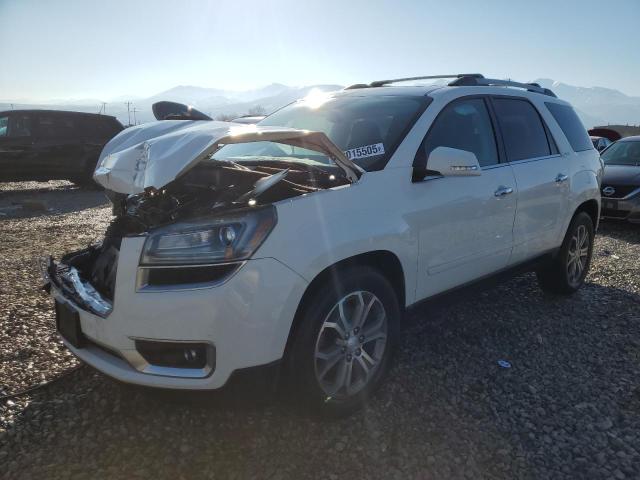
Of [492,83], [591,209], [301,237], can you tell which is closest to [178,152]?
[301,237]

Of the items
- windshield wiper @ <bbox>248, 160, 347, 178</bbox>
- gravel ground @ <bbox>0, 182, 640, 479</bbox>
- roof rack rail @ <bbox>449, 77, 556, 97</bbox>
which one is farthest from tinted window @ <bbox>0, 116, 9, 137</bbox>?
roof rack rail @ <bbox>449, 77, 556, 97</bbox>

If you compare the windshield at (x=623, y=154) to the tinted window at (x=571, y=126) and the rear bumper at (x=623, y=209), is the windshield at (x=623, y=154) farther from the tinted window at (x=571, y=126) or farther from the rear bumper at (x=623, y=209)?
the tinted window at (x=571, y=126)

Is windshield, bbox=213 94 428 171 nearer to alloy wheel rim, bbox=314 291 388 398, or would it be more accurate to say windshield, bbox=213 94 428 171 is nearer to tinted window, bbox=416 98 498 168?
tinted window, bbox=416 98 498 168

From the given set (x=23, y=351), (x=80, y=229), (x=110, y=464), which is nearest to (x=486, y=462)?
(x=110, y=464)

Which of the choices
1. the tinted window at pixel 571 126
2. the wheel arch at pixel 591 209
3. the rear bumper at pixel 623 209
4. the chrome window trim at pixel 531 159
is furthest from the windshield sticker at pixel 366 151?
the rear bumper at pixel 623 209

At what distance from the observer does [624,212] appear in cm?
768

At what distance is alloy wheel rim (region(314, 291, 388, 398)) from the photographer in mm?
2418

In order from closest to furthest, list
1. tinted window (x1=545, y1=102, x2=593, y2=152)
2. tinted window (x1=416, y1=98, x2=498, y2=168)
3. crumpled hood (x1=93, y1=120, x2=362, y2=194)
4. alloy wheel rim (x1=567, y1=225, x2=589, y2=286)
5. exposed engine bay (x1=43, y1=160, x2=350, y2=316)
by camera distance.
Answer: crumpled hood (x1=93, y1=120, x2=362, y2=194) < exposed engine bay (x1=43, y1=160, x2=350, y2=316) < tinted window (x1=416, y1=98, x2=498, y2=168) < tinted window (x1=545, y1=102, x2=593, y2=152) < alloy wheel rim (x1=567, y1=225, x2=589, y2=286)

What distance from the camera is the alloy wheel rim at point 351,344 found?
242cm

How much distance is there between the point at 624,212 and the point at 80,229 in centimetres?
819

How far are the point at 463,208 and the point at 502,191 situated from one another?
19.8 inches

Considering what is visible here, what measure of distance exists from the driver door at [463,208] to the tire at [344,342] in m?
0.39

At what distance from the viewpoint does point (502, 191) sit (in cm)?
337

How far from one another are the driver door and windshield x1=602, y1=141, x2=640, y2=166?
6500 millimetres
